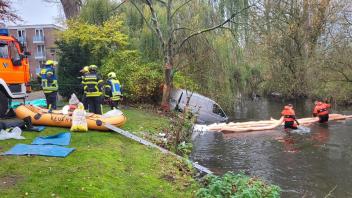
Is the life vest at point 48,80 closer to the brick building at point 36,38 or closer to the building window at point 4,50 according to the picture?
the building window at point 4,50

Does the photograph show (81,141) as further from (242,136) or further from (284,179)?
(242,136)

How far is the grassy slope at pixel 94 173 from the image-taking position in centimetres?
749

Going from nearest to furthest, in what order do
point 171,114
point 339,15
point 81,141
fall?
1. point 81,141
2. point 171,114
3. point 339,15

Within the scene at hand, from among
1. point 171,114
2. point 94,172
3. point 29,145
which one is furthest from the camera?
point 171,114

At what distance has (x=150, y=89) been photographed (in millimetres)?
22953

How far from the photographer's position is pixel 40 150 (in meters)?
10.0

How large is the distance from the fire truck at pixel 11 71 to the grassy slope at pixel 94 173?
3.35 metres

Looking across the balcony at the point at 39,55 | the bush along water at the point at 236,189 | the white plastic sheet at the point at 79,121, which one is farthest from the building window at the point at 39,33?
the bush along water at the point at 236,189

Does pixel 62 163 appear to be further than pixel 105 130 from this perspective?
No

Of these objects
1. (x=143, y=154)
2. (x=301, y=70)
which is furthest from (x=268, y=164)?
(x=301, y=70)

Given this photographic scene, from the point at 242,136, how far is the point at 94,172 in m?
12.3

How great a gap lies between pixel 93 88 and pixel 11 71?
9.79ft

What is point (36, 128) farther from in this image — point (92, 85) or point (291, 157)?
point (291, 157)

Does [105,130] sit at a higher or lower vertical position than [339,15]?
lower
